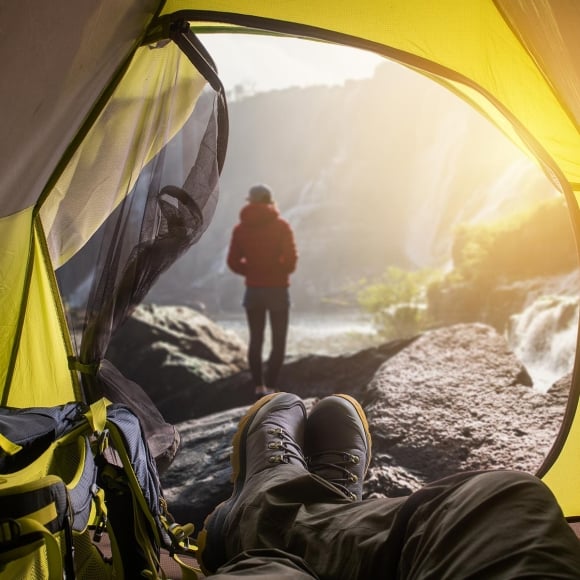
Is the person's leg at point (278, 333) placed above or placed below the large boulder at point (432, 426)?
above

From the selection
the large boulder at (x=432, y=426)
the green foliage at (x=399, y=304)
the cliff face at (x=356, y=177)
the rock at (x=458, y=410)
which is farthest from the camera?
the cliff face at (x=356, y=177)

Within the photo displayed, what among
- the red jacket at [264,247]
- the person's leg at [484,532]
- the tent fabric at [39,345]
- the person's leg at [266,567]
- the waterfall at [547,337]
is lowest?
the waterfall at [547,337]

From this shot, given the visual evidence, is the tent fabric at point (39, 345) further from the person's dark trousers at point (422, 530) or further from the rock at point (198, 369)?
the rock at point (198, 369)

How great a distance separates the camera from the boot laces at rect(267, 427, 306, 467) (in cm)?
140

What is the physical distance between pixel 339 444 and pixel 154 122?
1056 millimetres

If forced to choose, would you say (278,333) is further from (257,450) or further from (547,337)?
(547,337)

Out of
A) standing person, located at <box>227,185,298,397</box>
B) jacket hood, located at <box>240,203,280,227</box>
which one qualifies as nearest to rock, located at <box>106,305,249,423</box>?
standing person, located at <box>227,185,298,397</box>

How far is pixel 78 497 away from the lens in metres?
1.00

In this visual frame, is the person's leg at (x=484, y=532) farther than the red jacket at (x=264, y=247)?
No

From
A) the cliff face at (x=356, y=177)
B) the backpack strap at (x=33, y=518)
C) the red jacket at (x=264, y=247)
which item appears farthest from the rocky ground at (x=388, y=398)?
the cliff face at (x=356, y=177)

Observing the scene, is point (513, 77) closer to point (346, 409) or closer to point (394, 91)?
point (346, 409)

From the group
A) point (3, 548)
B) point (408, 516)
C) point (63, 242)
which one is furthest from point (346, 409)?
point (3, 548)

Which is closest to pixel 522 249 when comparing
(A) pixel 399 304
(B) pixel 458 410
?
(A) pixel 399 304

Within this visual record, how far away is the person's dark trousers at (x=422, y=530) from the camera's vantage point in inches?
28.2
